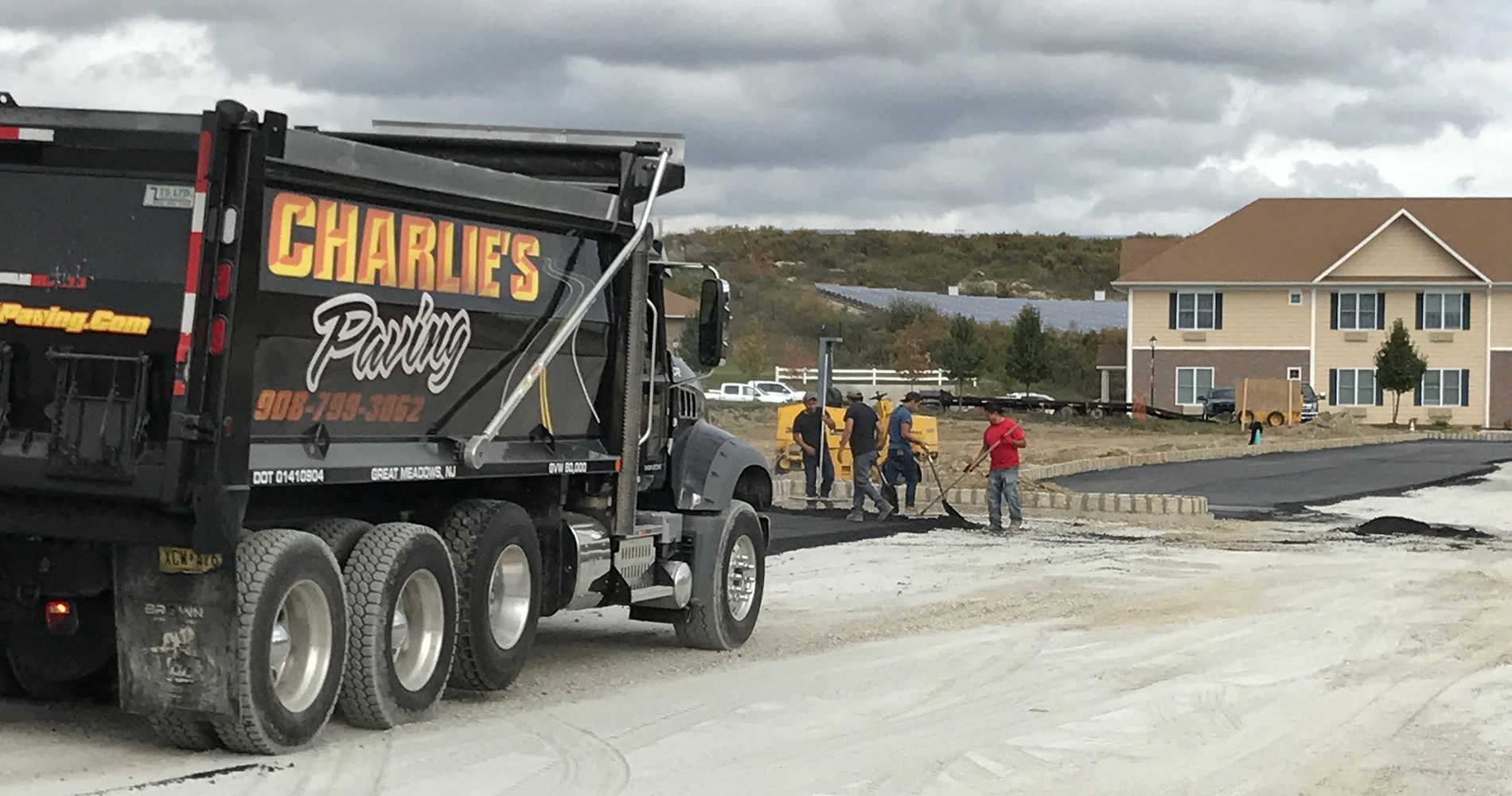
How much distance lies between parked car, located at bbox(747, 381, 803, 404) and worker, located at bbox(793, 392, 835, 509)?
31166 millimetres

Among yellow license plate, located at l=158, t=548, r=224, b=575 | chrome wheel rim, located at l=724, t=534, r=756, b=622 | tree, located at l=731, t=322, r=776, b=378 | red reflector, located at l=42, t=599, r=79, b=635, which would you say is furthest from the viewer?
tree, located at l=731, t=322, r=776, b=378

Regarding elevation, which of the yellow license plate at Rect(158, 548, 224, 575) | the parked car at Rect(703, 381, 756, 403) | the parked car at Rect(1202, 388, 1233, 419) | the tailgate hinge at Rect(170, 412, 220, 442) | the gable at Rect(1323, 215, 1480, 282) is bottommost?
the yellow license plate at Rect(158, 548, 224, 575)

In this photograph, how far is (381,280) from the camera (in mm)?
9430

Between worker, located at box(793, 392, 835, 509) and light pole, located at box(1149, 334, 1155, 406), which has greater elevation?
light pole, located at box(1149, 334, 1155, 406)

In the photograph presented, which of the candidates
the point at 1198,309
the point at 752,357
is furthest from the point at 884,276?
the point at 1198,309

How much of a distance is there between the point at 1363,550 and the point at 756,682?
12.8 meters

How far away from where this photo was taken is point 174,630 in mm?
8445

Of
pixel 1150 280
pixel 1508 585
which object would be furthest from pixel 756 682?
pixel 1150 280

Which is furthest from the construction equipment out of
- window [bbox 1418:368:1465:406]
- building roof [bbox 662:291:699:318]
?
building roof [bbox 662:291:699:318]

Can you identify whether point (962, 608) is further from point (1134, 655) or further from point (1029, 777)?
point (1029, 777)

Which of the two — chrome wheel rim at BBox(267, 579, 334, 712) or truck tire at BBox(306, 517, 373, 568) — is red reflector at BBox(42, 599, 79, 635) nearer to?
chrome wheel rim at BBox(267, 579, 334, 712)

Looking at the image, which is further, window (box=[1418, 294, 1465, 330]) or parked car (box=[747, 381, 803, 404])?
window (box=[1418, 294, 1465, 330])

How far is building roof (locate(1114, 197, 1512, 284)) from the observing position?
218 feet

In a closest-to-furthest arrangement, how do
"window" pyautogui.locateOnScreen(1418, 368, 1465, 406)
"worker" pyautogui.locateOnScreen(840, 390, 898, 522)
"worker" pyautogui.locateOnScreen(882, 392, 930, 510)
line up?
"worker" pyautogui.locateOnScreen(840, 390, 898, 522), "worker" pyautogui.locateOnScreen(882, 392, 930, 510), "window" pyautogui.locateOnScreen(1418, 368, 1465, 406)
